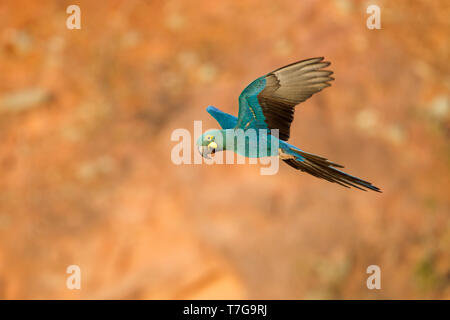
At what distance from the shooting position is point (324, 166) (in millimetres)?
2666

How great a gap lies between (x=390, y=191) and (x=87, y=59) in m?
4.48

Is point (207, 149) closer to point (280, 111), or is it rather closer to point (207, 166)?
point (280, 111)

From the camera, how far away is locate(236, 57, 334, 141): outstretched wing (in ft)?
9.07

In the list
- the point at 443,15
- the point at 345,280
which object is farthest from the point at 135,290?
the point at 443,15

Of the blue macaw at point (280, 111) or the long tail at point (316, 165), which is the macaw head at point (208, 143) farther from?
the long tail at point (316, 165)

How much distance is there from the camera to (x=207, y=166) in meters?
7.18

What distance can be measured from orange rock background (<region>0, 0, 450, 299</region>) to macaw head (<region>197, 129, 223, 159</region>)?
431cm

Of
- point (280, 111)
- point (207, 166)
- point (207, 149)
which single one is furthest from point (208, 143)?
point (207, 166)

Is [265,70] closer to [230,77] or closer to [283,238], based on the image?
[230,77]

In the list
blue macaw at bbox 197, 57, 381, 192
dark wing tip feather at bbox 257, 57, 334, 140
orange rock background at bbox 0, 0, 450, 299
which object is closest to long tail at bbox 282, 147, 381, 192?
blue macaw at bbox 197, 57, 381, 192

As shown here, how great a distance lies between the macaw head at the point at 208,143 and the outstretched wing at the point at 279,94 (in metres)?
0.25

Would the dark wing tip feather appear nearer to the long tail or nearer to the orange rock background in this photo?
the long tail

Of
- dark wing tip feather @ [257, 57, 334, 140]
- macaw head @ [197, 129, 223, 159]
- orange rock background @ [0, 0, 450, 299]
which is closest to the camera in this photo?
macaw head @ [197, 129, 223, 159]

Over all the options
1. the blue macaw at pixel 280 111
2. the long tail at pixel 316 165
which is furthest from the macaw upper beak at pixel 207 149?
the long tail at pixel 316 165
